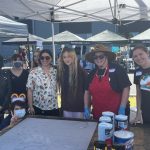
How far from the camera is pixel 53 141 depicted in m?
2.56

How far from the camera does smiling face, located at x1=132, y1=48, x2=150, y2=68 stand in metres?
3.51

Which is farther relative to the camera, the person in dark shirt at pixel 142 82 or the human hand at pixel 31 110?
the human hand at pixel 31 110

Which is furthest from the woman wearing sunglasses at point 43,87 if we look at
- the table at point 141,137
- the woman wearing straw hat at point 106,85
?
the table at point 141,137

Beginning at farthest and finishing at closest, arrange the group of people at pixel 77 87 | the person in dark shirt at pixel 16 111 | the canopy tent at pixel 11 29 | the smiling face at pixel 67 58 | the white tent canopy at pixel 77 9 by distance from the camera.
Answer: the canopy tent at pixel 11 29 → the white tent canopy at pixel 77 9 → the smiling face at pixel 67 58 → the group of people at pixel 77 87 → the person in dark shirt at pixel 16 111

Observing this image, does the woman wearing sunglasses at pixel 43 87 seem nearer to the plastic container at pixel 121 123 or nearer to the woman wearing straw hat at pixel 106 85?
the woman wearing straw hat at pixel 106 85

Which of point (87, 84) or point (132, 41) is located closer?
point (87, 84)

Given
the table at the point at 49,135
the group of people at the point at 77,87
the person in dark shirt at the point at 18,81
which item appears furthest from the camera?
the person in dark shirt at the point at 18,81

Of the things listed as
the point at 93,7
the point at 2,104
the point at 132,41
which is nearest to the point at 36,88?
the point at 2,104

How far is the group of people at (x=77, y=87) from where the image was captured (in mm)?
3561

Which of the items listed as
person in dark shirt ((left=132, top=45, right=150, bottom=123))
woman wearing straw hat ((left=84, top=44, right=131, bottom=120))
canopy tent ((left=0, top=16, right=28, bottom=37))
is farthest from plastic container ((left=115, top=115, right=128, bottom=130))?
canopy tent ((left=0, top=16, right=28, bottom=37))

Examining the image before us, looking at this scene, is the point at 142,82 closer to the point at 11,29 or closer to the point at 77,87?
the point at 77,87

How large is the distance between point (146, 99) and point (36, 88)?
4.67 ft

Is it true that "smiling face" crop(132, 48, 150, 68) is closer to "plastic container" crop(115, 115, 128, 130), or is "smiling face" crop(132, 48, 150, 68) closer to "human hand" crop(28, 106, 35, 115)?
"plastic container" crop(115, 115, 128, 130)

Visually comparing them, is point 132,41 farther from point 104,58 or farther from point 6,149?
point 6,149
